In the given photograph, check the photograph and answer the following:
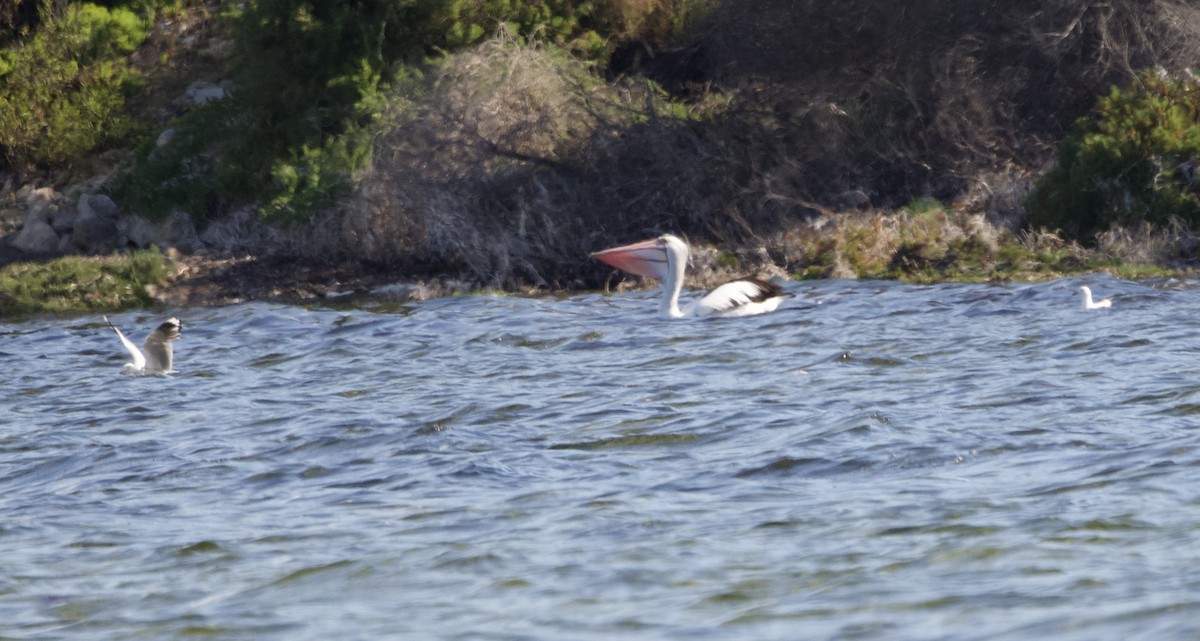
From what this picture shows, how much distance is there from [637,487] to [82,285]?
39.0ft

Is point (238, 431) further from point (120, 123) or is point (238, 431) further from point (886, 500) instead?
point (120, 123)

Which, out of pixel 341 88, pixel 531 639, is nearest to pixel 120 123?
pixel 341 88

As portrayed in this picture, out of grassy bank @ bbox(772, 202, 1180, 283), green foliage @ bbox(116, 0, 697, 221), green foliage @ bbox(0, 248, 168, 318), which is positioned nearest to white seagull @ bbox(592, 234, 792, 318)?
grassy bank @ bbox(772, 202, 1180, 283)

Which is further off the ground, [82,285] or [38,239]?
[38,239]

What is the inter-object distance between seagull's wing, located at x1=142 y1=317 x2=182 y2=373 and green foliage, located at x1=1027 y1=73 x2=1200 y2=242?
8699mm

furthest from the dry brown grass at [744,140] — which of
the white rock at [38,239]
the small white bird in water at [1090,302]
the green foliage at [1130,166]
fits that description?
the white rock at [38,239]

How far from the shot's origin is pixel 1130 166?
49.8ft

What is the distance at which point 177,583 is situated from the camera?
581cm

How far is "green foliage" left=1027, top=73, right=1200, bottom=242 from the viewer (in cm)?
1504

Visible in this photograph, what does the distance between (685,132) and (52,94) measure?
33.7ft

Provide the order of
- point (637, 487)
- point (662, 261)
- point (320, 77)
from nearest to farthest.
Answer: point (637, 487) → point (662, 261) → point (320, 77)

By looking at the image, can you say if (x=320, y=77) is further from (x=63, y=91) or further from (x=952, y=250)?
(x=952, y=250)

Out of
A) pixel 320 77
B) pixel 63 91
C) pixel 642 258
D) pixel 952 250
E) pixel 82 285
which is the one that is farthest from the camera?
pixel 63 91

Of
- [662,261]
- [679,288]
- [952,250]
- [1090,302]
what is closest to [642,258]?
[662,261]
